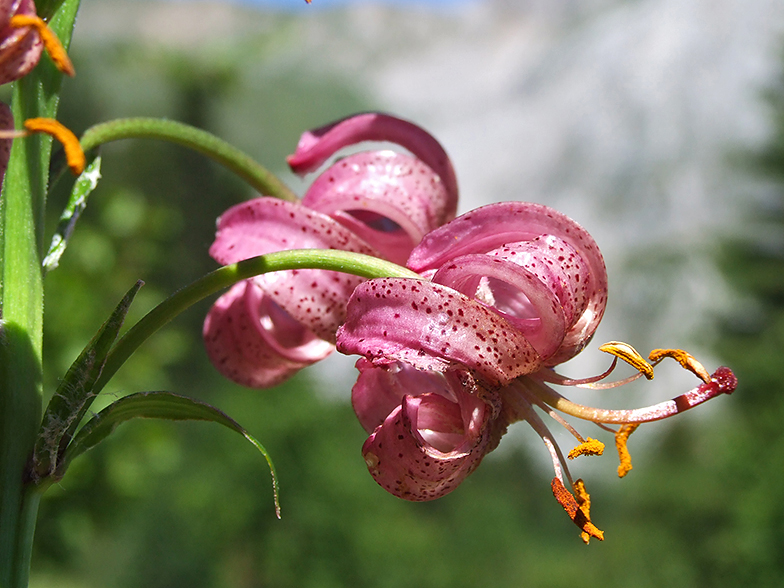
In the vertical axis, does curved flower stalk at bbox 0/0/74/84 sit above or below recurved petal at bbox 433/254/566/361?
above

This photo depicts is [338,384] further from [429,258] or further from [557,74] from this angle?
[429,258]

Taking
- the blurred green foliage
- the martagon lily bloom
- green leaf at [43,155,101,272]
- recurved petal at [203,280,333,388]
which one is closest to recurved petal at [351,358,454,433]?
the martagon lily bloom

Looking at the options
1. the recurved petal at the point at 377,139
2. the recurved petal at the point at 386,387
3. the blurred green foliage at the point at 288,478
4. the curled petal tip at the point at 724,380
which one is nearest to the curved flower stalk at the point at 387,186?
the recurved petal at the point at 377,139

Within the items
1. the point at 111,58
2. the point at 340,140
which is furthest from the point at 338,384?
the point at 340,140

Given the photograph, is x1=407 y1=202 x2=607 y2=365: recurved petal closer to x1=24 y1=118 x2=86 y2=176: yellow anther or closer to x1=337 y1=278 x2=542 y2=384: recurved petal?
x1=337 y1=278 x2=542 y2=384: recurved petal

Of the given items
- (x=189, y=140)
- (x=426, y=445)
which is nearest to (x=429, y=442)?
(x=426, y=445)

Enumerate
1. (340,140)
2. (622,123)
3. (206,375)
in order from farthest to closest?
(622,123) < (206,375) < (340,140)
